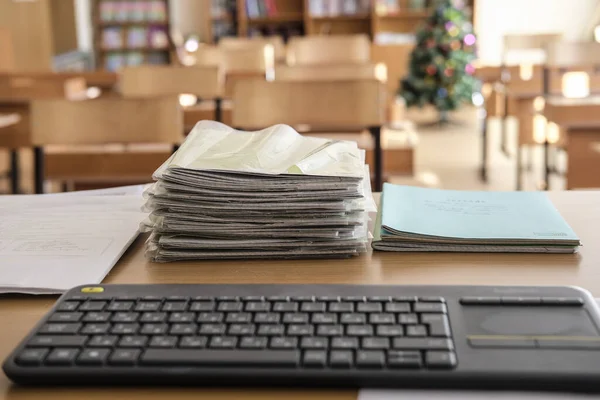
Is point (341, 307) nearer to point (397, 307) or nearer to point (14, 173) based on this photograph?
point (397, 307)

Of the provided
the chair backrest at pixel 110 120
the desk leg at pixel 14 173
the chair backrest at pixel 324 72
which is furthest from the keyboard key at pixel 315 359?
the desk leg at pixel 14 173

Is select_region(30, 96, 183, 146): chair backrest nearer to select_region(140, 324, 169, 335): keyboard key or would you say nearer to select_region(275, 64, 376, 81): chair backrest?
select_region(275, 64, 376, 81): chair backrest

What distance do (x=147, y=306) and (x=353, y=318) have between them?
176 millimetres

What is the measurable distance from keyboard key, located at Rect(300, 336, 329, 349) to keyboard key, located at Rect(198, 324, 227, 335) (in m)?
0.07

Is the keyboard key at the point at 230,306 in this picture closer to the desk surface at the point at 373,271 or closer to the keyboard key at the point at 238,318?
the keyboard key at the point at 238,318

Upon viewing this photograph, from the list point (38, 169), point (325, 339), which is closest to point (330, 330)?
point (325, 339)

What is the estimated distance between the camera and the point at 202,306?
0.69m

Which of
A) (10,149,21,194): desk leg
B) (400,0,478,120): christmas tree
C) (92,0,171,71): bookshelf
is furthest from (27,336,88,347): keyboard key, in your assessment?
(92,0,171,71): bookshelf

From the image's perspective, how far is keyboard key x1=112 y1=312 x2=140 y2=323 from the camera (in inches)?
26.1

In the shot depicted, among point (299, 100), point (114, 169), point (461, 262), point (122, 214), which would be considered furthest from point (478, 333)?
point (114, 169)

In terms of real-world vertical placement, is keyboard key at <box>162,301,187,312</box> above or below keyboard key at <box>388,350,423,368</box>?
above

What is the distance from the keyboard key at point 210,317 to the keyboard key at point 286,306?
0.15 ft

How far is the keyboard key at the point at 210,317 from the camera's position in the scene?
2.17ft

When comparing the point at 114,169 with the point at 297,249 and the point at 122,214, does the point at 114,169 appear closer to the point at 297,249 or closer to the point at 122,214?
the point at 122,214
